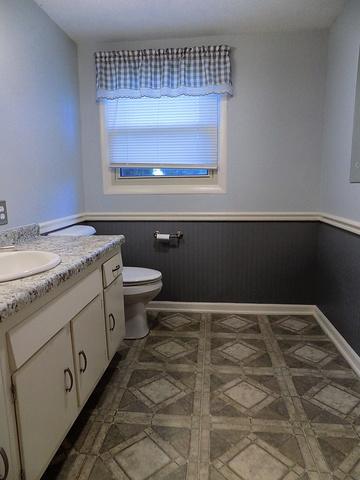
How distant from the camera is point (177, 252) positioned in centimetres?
281

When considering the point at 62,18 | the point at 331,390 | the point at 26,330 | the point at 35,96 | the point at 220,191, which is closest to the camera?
the point at 26,330

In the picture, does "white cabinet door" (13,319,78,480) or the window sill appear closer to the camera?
"white cabinet door" (13,319,78,480)

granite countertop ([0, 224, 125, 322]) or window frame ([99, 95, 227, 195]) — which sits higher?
window frame ([99, 95, 227, 195])

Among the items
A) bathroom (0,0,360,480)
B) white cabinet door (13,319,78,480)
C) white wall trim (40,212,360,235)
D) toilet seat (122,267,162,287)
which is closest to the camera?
white cabinet door (13,319,78,480)

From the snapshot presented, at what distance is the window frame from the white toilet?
57cm

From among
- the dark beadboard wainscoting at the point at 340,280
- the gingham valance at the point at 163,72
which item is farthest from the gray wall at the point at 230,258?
the gingham valance at the point at 163,72

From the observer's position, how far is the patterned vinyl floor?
1293 millimetres

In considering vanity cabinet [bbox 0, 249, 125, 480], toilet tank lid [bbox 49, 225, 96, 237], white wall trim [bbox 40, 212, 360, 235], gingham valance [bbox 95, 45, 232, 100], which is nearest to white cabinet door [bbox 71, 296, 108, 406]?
vanity cabinet [bbox 0, 249, 125, 480]

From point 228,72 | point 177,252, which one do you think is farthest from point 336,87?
point 177,252

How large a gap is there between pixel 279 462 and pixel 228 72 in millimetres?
2452

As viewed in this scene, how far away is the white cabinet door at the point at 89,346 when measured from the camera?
1378 mm

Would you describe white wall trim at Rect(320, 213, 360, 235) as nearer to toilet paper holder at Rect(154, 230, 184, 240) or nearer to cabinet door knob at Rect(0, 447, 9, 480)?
toilet paper holder at Rect(154, 230, 184, 240)

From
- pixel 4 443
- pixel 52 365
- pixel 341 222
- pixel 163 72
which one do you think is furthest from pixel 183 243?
pixel 4 443

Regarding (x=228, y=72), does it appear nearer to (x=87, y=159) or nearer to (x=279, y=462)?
(x=87, y=159)
